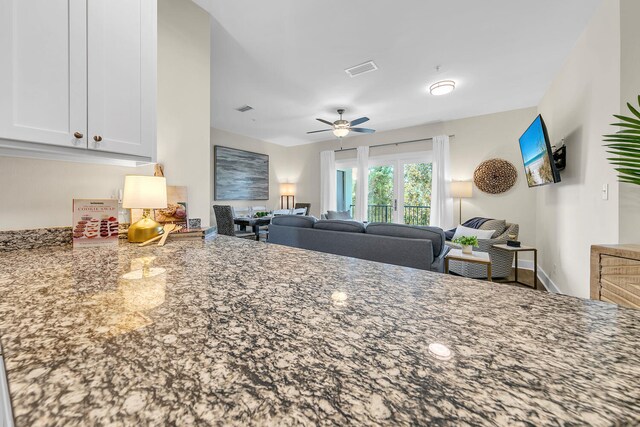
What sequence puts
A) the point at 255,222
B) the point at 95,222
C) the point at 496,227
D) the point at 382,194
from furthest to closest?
1. the point at 382,194
2. the point at 255,222
3. the point at 496,227
4. the point at 95,222

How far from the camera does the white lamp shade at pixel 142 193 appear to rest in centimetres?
151

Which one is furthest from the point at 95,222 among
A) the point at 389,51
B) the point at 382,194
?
Result: the point at 382,194

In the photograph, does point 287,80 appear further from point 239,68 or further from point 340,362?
point 340,362

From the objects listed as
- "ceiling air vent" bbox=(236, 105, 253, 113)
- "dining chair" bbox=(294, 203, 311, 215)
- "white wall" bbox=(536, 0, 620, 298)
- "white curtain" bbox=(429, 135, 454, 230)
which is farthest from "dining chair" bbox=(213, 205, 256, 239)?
"white wall" bbox=(536, 0, 620, 298)

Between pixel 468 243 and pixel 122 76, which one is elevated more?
pixel 122 76

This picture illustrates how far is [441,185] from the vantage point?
203 inches

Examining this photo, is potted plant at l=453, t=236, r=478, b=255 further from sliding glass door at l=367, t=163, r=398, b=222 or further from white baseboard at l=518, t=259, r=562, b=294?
sliding glass door at l=367, t=163, r=398, b=222

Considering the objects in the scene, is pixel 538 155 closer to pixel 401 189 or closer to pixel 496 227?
pixel 496 227

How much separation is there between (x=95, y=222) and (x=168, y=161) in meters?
0.71

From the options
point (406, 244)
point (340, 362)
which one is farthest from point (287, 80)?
point (340, 362)

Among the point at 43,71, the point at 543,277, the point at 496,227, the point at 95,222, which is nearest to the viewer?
the point at 43,71

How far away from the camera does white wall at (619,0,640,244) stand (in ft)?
5.59

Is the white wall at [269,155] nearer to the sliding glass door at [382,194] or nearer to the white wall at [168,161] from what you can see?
the sliding glass door at [382,194]

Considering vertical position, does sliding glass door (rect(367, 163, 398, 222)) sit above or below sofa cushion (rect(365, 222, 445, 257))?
above
